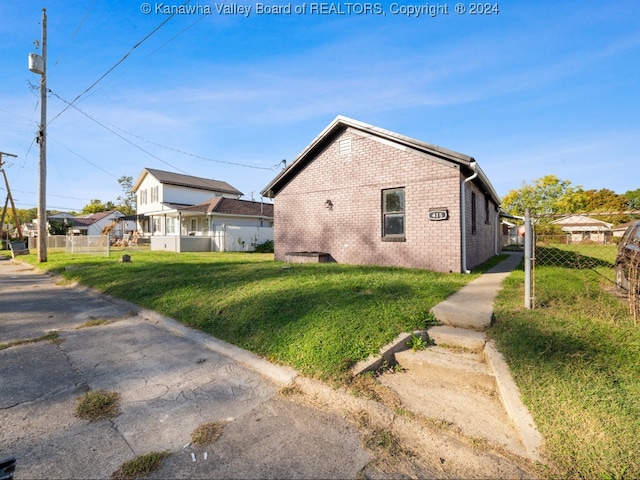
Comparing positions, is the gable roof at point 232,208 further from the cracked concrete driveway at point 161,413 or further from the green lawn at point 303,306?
the cracked concrete driveway at point 161,413

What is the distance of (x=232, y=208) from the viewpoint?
23.9 m


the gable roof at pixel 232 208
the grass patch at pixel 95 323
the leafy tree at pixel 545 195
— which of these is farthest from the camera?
the leafy tree at pixel 545 195

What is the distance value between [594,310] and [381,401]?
3.70 metres

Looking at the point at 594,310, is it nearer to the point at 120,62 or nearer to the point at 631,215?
the point at 631,215

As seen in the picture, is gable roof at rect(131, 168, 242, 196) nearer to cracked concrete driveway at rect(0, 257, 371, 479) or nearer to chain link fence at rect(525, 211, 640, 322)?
cracked concrete driveway at rect(0, 257, 371, 479)

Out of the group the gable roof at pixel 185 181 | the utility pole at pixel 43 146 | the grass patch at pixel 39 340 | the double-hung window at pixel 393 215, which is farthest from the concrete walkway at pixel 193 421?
the gable roof at pixel 185 181

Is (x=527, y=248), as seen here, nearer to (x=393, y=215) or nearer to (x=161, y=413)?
(x=161, y=413)

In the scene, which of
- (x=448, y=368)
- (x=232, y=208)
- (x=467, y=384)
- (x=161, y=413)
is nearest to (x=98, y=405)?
(x=161, y=413)

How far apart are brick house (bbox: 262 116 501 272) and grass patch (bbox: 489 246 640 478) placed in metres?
4.30

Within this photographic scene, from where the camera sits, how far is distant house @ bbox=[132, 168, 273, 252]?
2178 cm

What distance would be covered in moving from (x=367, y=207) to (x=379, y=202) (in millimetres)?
445

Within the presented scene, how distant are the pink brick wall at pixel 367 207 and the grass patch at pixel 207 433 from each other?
24.8 feet

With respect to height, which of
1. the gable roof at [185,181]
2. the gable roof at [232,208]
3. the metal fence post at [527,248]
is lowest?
the metal fence post at [527,248]

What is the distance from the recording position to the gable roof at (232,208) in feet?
73.7
